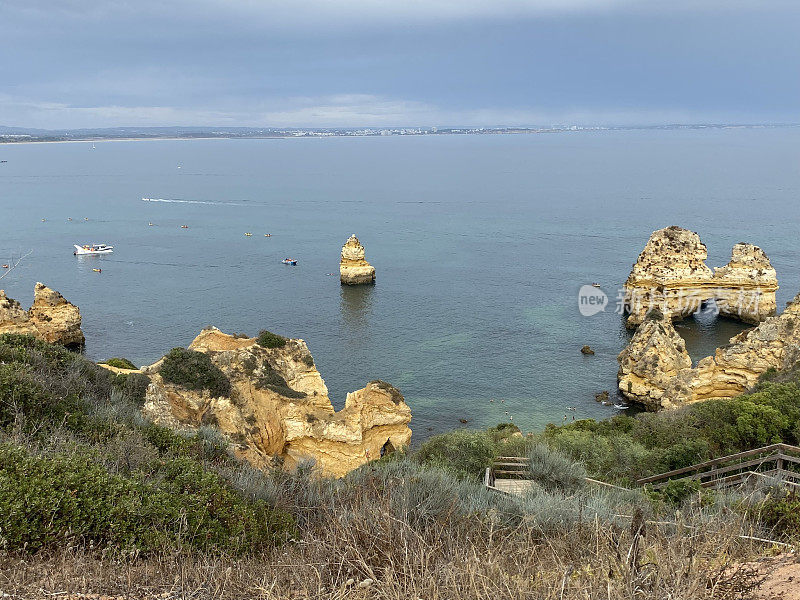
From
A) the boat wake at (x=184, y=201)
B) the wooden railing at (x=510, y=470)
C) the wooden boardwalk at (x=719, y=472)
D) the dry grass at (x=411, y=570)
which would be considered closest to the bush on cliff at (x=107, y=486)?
the dry grass at (x=411, y=570)

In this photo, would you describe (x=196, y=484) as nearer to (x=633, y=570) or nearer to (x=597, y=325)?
(x=633, y=570)

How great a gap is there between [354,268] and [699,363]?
3538 cm

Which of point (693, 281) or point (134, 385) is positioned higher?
point (134, 385)

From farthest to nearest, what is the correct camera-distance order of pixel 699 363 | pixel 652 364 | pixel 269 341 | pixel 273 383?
1. pixel 652 364
2. pixel 699 363
3. pixel 269 341
4. pixel 273 383

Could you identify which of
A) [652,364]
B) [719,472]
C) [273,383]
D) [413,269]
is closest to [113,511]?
[719,472]

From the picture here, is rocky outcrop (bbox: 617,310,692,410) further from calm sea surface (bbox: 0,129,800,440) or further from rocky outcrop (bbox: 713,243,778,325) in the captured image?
rocky outcrop (bbox: 713,243,778,325)

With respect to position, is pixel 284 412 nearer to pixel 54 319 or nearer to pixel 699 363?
pixel 699 363

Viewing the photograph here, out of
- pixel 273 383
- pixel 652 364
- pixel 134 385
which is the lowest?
pixel 652 364

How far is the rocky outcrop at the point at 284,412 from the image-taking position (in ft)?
62.8

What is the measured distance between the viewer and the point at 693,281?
51.5 m

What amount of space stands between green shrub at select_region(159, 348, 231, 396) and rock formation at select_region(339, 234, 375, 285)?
136 ft

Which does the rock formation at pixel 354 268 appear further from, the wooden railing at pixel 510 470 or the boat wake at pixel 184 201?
the boat wake at pixel 184 201

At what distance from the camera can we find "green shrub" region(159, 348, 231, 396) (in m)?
19.3

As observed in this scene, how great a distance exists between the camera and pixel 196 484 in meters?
9.02
